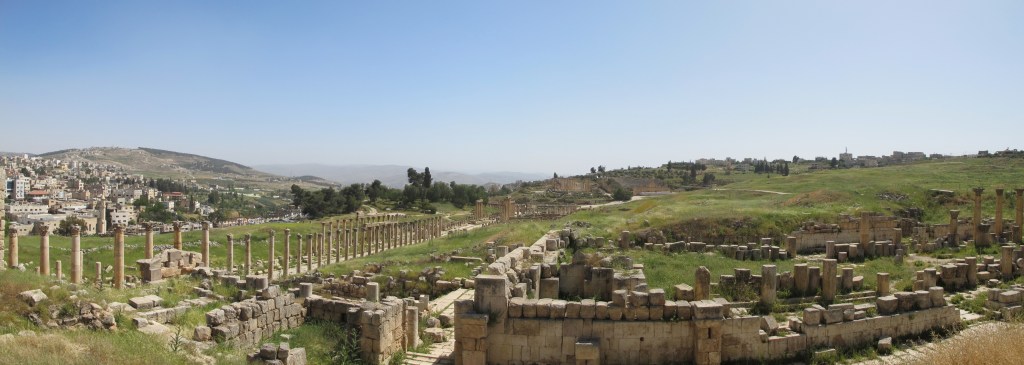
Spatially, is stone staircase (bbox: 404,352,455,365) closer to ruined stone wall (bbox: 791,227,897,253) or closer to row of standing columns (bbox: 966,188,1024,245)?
ruined stone wall (bbox: 791,227,897,253)

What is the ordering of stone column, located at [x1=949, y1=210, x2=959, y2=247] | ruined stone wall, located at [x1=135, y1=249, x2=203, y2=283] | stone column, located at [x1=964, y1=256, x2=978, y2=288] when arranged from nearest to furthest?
stone column, located at [x1=964, y1=256, x2=978, y2=288] < ruined stone wall, located at [x1=135, y1=249, x2=203, y2=283] < stone column, located at [x1=949, y1=210, x2=959, y2=247]

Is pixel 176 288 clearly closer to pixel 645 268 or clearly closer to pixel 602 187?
pixel 645 268

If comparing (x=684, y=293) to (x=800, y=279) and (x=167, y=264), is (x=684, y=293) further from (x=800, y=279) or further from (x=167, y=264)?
(x=167, y=264)

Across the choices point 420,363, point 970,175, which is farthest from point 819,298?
point 970,175

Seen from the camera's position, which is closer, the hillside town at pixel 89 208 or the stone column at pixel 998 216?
the stone column at pixel 998 216

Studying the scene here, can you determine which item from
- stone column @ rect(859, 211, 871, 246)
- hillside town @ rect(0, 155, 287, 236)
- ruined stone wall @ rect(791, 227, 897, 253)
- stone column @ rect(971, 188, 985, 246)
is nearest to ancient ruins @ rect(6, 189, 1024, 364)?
stone column @ rect(859, 211, 871, 246)

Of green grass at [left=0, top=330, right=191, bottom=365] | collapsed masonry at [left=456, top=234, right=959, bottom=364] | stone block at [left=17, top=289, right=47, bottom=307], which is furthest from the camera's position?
stone block at [left=17, top=289, right=47, bottom=307]

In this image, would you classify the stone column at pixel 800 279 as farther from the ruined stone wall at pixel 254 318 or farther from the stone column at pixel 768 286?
the ruined stone wall at pixel 254 318

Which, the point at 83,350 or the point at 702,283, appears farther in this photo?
the point at 702,283

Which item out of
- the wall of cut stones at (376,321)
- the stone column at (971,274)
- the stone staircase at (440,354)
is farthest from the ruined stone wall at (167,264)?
the stone column at (971,274)

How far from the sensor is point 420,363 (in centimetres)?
1367

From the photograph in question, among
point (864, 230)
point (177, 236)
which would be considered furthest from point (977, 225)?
point (177, 236)

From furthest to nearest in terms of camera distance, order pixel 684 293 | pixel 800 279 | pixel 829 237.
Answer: pixel 829 237 → pixel 800 279 → pixel 684 293

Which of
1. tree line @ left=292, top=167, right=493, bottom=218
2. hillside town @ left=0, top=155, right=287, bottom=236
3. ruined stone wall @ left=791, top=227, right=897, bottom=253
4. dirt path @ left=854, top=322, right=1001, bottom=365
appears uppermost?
ruined stone wall @ left=791, top=227, right=897, bottom=253
